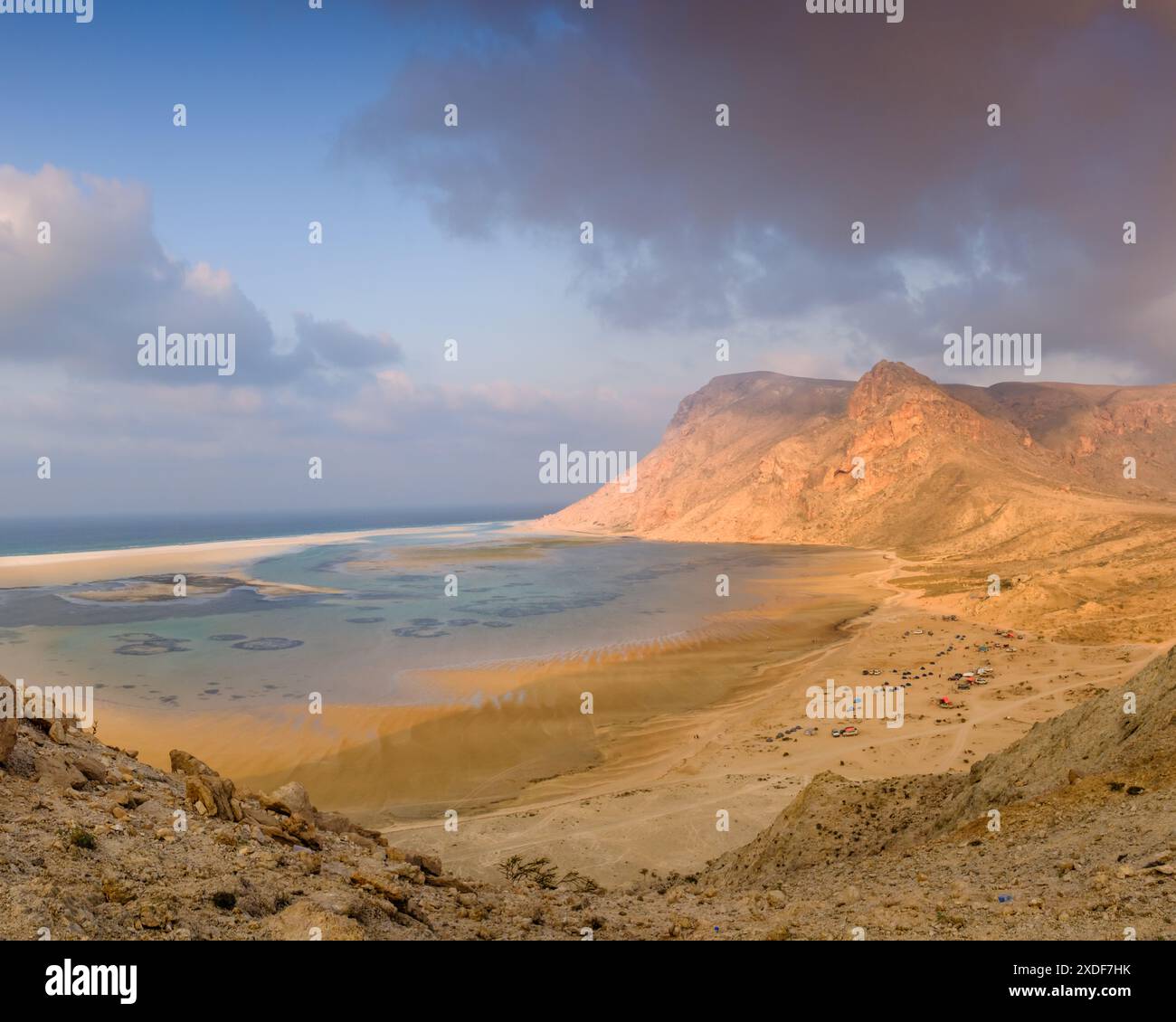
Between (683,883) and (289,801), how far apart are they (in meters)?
6.95

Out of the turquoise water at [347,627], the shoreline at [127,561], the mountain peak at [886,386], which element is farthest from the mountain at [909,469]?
the shoreline at [127,561]

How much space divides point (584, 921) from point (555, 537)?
127 metres

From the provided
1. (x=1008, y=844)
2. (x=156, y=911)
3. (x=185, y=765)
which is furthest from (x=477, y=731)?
(x=156, y=911)

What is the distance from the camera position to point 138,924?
4.30 meters

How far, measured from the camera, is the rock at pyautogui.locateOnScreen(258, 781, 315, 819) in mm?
8641

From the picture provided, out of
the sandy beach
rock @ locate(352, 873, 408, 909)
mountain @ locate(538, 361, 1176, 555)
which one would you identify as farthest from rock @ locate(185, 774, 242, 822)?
mountain @ locate(538, 361, 1176, 555)

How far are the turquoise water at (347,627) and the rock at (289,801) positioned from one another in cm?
1710

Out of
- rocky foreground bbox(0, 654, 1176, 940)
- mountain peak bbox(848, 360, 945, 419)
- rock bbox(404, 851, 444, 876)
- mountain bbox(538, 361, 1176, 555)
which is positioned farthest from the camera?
mountain peak bbox(848, 360, 945, 419)

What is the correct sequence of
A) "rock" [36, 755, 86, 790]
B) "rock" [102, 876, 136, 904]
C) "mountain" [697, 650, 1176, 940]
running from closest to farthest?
"rock" [102, 876, 136, 904]
"mountain" [697, 650, 1176, 940]
"rock" [36, 755, 86, 790]

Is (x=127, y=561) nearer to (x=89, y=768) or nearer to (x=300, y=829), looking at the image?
(x=89, y=768)

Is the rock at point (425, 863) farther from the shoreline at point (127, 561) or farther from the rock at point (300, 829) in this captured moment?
the shoreline at point (127, 561)

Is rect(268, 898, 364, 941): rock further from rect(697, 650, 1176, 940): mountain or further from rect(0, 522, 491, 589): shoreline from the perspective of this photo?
rect(0, 522, 491, 589): shoreline

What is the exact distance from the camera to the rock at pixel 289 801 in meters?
8.64

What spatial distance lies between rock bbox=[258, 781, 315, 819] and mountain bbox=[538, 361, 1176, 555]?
226ft
